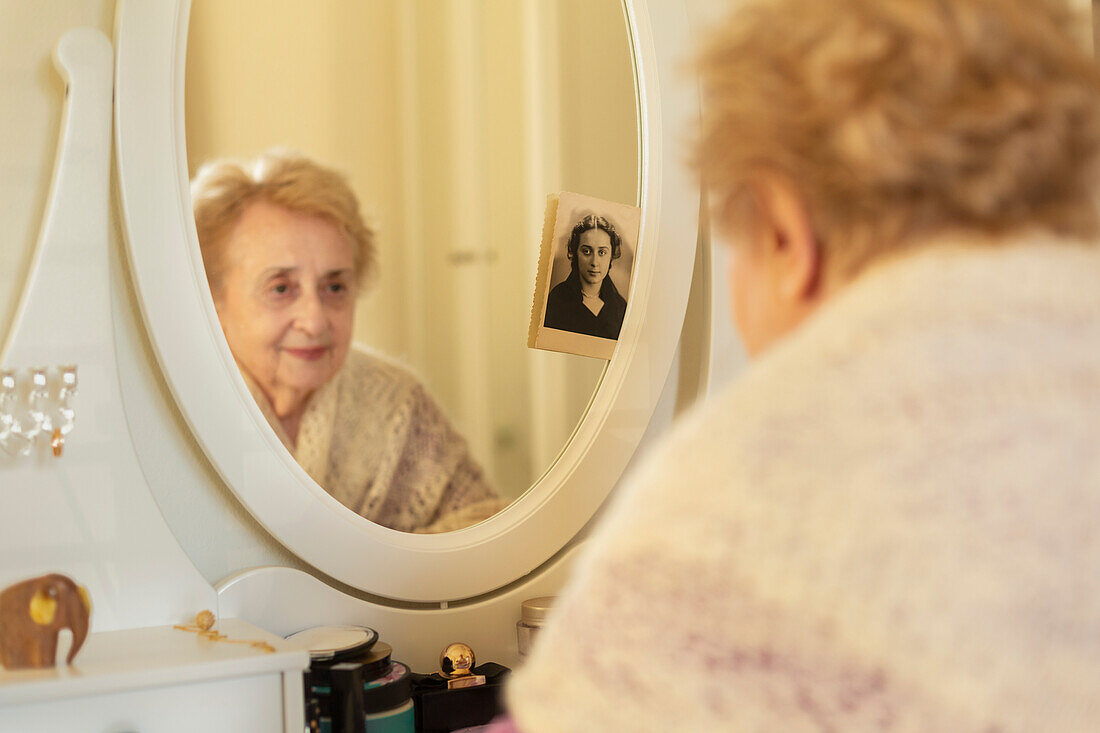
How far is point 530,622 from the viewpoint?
41.5 inches

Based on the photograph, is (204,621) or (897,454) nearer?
(897,454)

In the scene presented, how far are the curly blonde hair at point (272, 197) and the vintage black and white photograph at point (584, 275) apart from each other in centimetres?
22

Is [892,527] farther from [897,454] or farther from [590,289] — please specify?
[590,289]

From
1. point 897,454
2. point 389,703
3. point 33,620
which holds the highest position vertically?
point 897,454

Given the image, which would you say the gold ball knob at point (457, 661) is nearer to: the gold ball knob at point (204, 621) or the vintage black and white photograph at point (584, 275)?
the gold ball knob at point (204, 621)

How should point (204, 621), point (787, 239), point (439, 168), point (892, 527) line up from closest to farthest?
point (892, 527)
point (787, 239)
point (204, 621)
point (439, 168)

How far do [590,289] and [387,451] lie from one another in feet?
1.05

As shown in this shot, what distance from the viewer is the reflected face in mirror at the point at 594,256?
115 centimetres

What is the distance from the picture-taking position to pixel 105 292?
917 mm

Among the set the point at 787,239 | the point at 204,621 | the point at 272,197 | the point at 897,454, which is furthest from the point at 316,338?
the point at 897,454

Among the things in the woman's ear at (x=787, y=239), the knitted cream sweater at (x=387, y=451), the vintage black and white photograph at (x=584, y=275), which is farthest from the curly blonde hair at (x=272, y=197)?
the woman's ear at (x=787, y=239)

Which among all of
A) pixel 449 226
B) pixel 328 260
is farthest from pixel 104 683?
pixel 449 226

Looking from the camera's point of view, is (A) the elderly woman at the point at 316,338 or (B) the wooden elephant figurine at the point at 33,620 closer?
(B) the wooden elephant figurine at the point at 33,620

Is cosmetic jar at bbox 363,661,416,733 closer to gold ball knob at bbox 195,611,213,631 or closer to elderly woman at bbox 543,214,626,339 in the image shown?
gold ball knob at bbox 195,611,213,631
